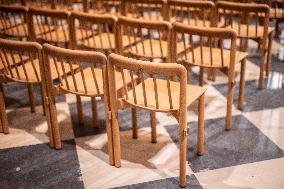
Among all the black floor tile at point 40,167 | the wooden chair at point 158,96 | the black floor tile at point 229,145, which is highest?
the wooden chair at point 158,96

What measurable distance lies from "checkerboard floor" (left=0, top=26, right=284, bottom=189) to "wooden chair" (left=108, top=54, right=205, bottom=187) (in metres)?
0.17

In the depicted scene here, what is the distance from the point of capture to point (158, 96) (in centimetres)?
248

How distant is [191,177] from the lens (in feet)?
8.38

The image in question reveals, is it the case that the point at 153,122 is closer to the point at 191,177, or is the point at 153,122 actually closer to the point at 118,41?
the point at 191,177

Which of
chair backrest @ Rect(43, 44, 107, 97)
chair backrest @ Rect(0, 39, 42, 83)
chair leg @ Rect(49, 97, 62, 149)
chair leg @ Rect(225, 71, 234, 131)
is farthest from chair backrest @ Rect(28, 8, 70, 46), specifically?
chair leg @ Rect(225, 71, 234, 131)

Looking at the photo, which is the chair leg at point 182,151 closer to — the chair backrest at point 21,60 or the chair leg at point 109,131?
the chair leg at point 109,131

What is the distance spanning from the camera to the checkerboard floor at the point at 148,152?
8.35ft

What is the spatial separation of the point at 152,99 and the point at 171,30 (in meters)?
0.73

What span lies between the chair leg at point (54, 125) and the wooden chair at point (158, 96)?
1.76 ft

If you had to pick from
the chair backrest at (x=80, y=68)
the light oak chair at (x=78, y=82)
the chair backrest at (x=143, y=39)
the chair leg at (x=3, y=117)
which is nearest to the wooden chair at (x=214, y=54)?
the chair backrest at (x=143, y=39)

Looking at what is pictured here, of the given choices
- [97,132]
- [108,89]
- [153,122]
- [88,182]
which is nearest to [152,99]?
[108,89]

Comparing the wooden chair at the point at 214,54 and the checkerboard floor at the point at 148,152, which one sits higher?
the wooden chair at the point at 214,54

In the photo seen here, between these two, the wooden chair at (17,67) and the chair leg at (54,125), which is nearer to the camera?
the wooden chair at (17,67)

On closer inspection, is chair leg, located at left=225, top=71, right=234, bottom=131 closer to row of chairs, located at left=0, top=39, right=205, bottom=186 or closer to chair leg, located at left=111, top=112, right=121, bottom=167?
row of chairs, located at left=0, top=39, right=205, bottom=186
